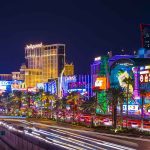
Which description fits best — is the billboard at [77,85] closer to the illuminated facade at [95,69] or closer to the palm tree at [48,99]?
the illuminated facade at [95,69]

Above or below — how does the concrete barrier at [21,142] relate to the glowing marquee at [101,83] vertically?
below

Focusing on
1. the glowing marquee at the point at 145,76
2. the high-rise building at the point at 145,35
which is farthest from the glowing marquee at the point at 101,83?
the glowing marquee at the point at 145,76

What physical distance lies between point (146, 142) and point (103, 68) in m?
94.4

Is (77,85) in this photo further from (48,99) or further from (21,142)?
(21,142)

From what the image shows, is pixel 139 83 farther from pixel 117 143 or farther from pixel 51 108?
pixel 117 143

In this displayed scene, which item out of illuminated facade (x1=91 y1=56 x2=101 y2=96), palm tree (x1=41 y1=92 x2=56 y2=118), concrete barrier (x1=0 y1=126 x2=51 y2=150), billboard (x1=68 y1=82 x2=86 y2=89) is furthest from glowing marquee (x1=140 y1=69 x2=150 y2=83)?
concrete barrier (x1=0 y1=126 x2=51 y2=150)

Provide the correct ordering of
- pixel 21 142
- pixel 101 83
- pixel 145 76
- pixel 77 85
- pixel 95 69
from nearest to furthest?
1. pixel 21 142
2. pixel 145 76
3. pixel 101 83
4. pixel 95 69
5. pixel 77 85

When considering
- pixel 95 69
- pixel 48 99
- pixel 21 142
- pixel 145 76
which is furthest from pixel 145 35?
pixel 21 142

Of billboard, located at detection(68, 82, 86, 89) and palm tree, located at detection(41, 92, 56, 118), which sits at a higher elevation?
billboard, located at detection(68, 82, 86, 89)

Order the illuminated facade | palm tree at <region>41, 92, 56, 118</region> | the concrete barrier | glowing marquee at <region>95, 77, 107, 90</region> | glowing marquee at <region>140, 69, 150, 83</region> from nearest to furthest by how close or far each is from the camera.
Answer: the concrete barrier → glowing marquee at <region>140, 69, 150, 83</region> → glowing marquee at <region>95, 77, 107, 90</region> → palm tree at <region>41, 92, 56, 118</region> → the illuminated facade

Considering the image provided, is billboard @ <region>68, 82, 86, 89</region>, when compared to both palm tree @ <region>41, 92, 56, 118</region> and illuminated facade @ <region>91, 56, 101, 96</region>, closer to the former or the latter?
illuminated facade @ <region>91, 56, 101, 96</region>

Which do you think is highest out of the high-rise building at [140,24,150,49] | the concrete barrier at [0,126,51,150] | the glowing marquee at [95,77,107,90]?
the high-rise building at [140,24,150,49]

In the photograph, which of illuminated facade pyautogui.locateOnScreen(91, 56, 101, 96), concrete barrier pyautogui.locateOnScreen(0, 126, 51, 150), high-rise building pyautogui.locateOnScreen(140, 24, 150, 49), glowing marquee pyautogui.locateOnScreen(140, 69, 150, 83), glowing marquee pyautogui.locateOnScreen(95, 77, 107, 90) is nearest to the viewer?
concrete barrier pyautogui.locateOnScreen(0, 126, 51, 150)

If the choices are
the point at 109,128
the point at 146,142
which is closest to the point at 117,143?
the point at 146,142
